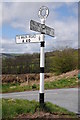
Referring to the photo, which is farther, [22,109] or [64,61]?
[64,61]

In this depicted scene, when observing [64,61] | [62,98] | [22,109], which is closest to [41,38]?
[22,109]

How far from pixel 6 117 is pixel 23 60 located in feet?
44.6

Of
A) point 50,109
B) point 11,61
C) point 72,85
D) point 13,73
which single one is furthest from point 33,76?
point 50,109

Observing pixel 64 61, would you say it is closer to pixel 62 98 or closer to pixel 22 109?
pixel 62 98

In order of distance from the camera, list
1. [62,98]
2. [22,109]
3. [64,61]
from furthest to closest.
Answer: [64,61], [62,98], [22,109]

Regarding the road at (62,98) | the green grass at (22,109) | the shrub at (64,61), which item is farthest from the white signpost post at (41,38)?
the shrub at (64,61)

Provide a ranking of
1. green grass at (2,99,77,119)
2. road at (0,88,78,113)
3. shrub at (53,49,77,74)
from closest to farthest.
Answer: green grass at (2,99,77,119) → road at (0,88,78,113) → shrub at (53,49,77,74)

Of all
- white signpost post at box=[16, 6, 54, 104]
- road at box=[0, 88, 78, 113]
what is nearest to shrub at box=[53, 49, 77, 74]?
road at box=[0, 88, 78, 113]

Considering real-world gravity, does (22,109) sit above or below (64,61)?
below

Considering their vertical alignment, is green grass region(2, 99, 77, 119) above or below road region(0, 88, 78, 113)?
above

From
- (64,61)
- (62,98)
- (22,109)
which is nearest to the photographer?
(22,109)

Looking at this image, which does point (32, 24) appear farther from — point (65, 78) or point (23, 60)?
point (65, 78)

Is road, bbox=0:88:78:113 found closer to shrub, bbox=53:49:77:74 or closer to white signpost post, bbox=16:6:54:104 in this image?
white signpost post, bbox=16:6:54:104

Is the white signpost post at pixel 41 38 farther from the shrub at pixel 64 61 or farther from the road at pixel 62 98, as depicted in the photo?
the shrub at pixel 64 61
